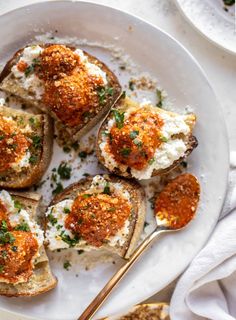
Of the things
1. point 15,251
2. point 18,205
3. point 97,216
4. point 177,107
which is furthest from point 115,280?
point 177,107

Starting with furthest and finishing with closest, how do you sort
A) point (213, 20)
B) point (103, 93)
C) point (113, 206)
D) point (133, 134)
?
point (213, 20)
point (103, 93)
point (113, 206)
point (133, 134)

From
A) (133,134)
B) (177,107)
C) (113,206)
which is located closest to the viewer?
(133,134)

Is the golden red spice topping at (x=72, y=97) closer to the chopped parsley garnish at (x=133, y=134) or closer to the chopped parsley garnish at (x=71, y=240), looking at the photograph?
the chopped parsley garnish at (x=133, y=134)

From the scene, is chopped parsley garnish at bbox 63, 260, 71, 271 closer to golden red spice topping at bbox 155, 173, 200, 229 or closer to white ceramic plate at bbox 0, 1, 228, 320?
white ceramic plate at bbox 0, 1, 228, 320

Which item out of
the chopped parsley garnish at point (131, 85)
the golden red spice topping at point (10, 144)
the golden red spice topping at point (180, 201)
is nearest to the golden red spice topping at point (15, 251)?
the golden red spice topping at point (10, 144)

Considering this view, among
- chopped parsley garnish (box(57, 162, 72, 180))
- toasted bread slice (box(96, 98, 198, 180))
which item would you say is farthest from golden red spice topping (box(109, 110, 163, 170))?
chopped parsley garnish (box(57, 162, 72, 180))

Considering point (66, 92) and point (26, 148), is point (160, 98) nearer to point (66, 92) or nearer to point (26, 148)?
point (66, 92)
